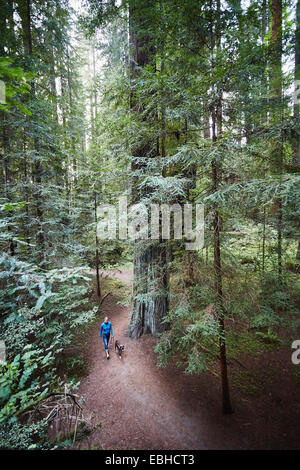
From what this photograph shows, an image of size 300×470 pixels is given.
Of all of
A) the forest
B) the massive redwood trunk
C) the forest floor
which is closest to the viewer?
the forest

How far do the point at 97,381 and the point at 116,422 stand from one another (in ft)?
5.59

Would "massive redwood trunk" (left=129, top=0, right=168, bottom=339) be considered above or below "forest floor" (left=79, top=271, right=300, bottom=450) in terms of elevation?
above

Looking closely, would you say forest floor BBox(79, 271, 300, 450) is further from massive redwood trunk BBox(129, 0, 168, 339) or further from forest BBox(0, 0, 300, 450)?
massive redwood trunk BBox(129, 0, 168, 339)

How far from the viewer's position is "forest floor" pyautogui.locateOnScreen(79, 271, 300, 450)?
456 cm

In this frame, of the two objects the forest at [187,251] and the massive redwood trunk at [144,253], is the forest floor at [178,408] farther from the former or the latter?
the massive redwood trunk at [144,253]

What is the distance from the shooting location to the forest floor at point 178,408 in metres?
4.56

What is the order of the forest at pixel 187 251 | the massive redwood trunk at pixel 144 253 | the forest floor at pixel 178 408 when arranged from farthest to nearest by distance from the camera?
the massive redwood trunk at pixel 144 253 < the forest floor at pixel 178 408 < the forest at pixel 187 251

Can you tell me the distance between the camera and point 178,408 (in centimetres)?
531

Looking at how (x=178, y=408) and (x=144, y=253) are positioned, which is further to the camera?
(x=144, y=253)

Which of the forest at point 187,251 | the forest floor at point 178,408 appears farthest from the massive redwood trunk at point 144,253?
the forest floor at point 178,408

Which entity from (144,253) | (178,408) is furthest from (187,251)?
(178,408)

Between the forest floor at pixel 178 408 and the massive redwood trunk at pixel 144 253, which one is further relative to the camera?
the massive redwood trunk at pixel 144 253

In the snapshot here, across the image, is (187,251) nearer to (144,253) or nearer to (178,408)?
(144,253)

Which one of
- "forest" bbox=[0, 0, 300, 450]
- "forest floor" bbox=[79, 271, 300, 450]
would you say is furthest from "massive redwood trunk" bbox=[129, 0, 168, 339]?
"forest floor" bbox=[79, 271, 300, 450]
